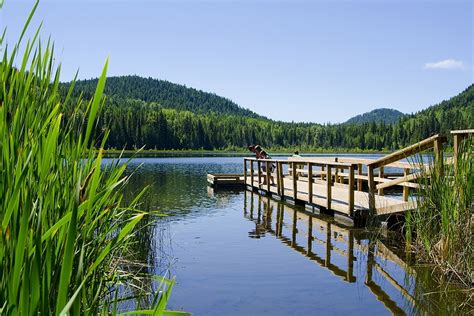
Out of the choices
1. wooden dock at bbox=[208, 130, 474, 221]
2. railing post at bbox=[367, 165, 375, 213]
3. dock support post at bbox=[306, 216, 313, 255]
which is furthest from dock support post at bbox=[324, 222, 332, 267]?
railing post at bbox=[367, 165, 375, 213]

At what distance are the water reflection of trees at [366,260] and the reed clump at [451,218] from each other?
33cm

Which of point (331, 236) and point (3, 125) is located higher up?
point (3, 125)

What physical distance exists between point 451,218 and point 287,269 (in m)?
2.85

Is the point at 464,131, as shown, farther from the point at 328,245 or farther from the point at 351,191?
the point at 351,191

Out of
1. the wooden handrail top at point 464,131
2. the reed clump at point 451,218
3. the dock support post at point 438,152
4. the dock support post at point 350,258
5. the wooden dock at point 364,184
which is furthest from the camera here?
the wooden dock at point 364,184

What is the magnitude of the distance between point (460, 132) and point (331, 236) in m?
4.11

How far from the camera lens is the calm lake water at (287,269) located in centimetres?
620

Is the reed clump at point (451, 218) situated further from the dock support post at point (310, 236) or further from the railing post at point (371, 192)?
the railing post at point (371, 192)

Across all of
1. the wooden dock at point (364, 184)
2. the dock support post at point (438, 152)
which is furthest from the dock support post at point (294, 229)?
the dock support post at point (438, 152)

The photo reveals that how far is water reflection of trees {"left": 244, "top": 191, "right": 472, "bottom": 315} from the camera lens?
6066mm

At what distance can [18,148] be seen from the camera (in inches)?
63.3

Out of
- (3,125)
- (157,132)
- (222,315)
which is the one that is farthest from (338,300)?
(157,132)

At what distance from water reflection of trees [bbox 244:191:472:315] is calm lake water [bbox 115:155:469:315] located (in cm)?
1

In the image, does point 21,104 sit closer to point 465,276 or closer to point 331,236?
point 465,276
